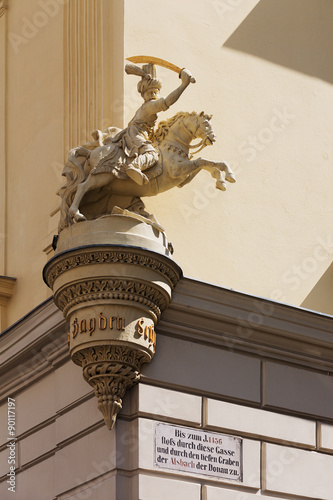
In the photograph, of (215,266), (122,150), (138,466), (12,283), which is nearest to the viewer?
(138,466)

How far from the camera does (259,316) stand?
48.2ft

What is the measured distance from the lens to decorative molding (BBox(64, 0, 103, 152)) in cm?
1523

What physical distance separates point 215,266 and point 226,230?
1.61 feet

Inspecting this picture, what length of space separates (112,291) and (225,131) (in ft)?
10.4

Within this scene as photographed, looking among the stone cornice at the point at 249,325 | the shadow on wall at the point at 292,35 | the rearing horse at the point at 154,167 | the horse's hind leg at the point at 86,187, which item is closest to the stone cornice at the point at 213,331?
the stone cornice at the point at 249,325

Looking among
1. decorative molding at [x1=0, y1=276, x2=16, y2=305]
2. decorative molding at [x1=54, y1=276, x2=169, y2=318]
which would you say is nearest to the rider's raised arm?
decorative molding at [x1=54, y1=276, x2=169, y2=318]

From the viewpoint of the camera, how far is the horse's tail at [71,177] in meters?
14.1

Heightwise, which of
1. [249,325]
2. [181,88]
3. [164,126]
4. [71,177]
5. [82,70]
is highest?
[82,70]

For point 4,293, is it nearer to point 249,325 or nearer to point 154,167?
point 154,167

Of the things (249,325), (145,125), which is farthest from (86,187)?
(249,325)

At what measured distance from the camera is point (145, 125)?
14.5 meters

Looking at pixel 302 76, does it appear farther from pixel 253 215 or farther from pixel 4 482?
pixel 4 482

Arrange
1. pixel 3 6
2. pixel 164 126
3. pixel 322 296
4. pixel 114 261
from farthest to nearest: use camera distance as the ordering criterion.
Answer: pixel 3 6, pixel 322 296, pixel 164 126, pixel 114 261

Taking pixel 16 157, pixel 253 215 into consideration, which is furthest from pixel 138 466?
pixel 16 157
